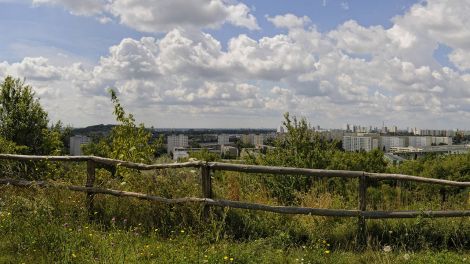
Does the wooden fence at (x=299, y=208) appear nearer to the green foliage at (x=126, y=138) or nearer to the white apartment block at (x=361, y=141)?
the green foliage at (x=126, y=138)

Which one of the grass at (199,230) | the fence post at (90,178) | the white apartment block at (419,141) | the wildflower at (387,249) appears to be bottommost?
the white apartment block at (419,141)

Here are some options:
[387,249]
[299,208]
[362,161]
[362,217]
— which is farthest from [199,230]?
[362,161]

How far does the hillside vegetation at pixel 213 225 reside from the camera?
18.6 ft

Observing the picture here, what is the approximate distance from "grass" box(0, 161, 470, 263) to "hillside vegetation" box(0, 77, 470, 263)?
0.05ft

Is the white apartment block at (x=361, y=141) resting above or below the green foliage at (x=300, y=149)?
below

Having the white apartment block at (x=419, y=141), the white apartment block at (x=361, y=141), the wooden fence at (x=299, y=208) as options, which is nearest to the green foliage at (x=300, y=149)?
the wooden fence at (x=299, y=208)

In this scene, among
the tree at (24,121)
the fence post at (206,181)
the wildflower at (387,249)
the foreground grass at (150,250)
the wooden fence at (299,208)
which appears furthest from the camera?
the tree at (24,121)

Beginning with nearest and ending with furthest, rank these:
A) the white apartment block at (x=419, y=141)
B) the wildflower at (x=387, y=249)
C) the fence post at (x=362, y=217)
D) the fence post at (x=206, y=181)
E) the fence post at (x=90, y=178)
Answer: the wildflower at (x=387, y=249), the fence post at (x=362, y=217), the fence post at (x=206, y=181), the fence post at (x=90, y=178), the white apartment block at (x=419, y=141)

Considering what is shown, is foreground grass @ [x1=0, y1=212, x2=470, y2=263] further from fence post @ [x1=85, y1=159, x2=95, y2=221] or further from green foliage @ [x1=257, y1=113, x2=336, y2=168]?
green foliage @ [x1=257, y1=113, x2=336, y2=168]

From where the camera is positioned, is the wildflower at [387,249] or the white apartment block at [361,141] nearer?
the wildflower at [387,249]

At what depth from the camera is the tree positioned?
1620 centimetres

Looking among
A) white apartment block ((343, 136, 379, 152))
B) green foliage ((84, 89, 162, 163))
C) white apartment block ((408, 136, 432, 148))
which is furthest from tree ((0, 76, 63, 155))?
white apartment block ((408, 136, 432, 148))

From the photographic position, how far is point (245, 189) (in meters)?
8.19

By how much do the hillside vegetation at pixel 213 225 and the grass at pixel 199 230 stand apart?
2 cm
